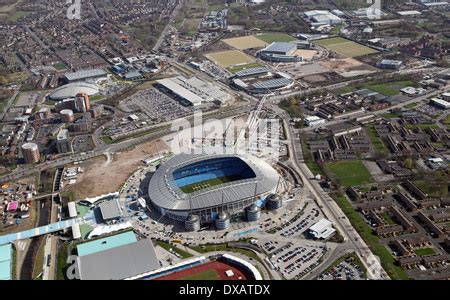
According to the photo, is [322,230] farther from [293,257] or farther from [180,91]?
[180,91]

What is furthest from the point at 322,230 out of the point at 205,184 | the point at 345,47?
the point at 345,47

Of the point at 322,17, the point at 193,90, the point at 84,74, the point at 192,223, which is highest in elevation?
the point at 322,17

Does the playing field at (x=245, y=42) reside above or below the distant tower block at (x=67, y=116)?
above

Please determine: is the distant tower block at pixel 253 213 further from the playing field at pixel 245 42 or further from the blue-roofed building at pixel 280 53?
the playing field at pixel 245 42

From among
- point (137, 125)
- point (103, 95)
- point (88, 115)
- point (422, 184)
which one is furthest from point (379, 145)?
point (103, 95)

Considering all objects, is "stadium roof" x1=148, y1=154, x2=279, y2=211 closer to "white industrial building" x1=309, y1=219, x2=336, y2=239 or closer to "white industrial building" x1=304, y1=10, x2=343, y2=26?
"white industrial building" x1=309, y1=219, x2=336, y2=239

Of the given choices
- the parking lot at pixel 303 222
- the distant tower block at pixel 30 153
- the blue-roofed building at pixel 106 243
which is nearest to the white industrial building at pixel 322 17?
the parking lot at pixel 303 222
